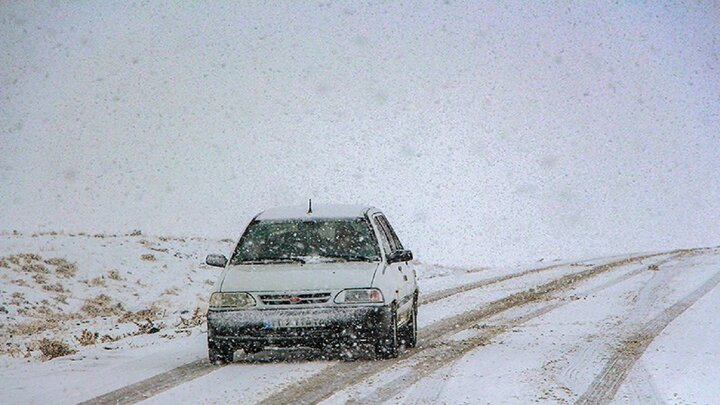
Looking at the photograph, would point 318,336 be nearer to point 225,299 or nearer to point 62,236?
point 225,299

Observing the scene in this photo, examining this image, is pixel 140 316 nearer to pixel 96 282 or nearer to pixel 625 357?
pixel 96 282

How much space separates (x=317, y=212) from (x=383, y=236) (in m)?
0.85

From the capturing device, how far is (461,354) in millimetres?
10484

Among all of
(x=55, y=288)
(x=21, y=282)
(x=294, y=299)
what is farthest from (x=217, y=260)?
(x=21, y=282)

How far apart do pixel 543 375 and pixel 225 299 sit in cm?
328

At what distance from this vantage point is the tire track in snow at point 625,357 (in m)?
7.80

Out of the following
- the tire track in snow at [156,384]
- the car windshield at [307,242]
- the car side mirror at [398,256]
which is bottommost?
the tire track in snow at [156,384]

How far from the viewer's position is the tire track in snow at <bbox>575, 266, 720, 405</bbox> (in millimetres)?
7797

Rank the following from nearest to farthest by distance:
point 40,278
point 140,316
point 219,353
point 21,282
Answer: point 219,353
point 140,316
point 21,282
point 40,278

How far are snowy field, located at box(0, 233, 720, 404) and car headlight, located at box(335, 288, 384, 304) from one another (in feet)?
2.14

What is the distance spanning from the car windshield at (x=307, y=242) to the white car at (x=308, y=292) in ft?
0.04

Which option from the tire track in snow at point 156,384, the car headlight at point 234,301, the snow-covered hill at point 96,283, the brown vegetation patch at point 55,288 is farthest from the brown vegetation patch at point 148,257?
the car headlight at point 234,301

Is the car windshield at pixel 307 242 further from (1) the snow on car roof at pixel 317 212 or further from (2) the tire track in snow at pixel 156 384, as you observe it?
(2) the tire track in snow at pixel 156 384

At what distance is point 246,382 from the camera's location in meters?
8.69
